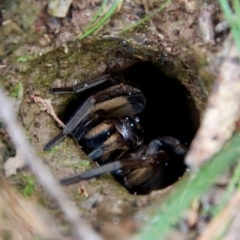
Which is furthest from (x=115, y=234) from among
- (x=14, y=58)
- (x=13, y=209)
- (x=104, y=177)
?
(x=14, y=58)

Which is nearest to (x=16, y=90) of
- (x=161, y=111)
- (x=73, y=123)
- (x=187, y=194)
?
(x=73, y=123)

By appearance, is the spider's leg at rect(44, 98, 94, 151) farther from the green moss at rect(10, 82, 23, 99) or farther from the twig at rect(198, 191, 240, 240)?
the twig at rect(198, 191, 240, 240)

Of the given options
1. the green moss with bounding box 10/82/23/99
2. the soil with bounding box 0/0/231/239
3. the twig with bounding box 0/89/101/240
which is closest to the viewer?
the twig with bounding box 0/89/101/240

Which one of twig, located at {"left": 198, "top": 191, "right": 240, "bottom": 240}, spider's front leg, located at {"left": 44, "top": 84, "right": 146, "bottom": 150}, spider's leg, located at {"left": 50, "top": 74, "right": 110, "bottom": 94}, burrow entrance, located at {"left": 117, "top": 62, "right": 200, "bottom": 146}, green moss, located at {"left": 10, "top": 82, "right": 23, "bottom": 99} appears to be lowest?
twig, located at {"left": 198, "top": 191, "right": 240, "bottom": 240}

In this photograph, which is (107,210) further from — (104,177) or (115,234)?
(104,177)

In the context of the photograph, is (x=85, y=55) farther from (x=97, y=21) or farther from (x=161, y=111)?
(x=161, y=111)

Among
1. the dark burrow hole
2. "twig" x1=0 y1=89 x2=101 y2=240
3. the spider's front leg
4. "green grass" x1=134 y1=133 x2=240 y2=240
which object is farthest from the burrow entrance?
"twig" x1=0 y1=89 x2=101 y2=240

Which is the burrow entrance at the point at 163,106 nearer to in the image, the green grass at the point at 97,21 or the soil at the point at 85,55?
the soil at the point at 85,55
